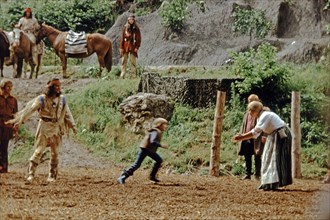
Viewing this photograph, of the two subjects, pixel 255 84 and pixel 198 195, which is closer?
pixel 198 195

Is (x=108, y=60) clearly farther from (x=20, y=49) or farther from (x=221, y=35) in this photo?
(x=221, y=35)

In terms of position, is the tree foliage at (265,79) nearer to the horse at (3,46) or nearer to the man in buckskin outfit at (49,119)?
the horse at (3,46)

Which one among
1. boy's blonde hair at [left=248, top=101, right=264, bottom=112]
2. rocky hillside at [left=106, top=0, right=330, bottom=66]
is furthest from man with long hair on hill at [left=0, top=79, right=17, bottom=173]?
rocky hillside at [left=106, top=0, right=330, bottom=66]

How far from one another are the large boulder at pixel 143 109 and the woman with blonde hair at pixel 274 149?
540 cm

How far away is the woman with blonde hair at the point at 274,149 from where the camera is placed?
7.61 meters

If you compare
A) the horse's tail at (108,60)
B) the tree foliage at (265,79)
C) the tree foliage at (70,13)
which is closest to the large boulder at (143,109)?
the tree foliage at (265,79)

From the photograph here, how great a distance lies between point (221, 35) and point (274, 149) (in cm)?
1169

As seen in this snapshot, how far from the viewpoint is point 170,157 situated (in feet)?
39.3

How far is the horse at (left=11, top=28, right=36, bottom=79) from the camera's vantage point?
50.7ft

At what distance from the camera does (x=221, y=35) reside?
19.2m

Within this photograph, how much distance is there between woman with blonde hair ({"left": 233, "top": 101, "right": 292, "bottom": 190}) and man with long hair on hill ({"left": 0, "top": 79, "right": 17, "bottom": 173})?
8.32 feet

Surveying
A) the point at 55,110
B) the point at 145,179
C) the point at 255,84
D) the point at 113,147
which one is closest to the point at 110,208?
the point at 55,110

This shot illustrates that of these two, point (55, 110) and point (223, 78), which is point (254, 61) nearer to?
point (223, 78)

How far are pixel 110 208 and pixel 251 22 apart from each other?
1347cm
